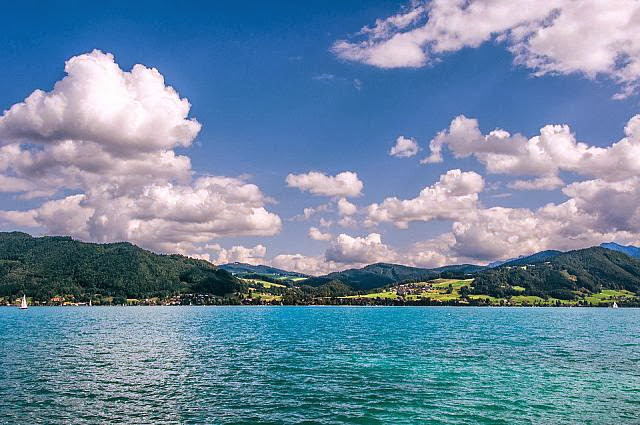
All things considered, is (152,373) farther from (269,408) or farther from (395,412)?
(395,412)

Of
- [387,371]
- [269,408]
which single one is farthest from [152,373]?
[387,371]

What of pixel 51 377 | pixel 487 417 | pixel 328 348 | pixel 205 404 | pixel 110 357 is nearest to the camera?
pixel 487 417

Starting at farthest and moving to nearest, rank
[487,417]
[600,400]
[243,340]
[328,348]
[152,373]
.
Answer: [243,340]
[328,348]
[152,373]
[600,400]
[487,417]

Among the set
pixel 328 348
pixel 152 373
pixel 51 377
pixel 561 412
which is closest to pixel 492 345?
pixel 328 348

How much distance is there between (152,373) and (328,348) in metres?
39.8

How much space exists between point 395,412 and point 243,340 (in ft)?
246

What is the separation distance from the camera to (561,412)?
45844 millimetres

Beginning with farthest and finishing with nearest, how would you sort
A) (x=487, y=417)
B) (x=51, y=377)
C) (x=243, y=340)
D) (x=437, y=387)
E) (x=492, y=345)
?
(x=243, y=340)
(x=492, y=345)
(x=51, y=377)
(x=437, y=387)
(x=487, y=417)

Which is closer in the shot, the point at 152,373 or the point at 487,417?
the point at 487,417

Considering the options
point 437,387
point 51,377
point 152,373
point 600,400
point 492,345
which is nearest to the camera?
point 600,400

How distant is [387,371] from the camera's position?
6800 centimetres

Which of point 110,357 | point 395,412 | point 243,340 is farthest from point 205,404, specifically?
point 243,340

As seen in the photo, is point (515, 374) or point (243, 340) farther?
point (243, 340)

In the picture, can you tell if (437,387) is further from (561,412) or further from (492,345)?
(492,345)
